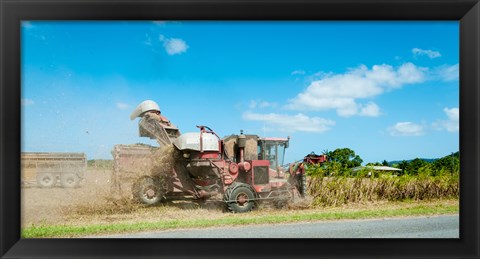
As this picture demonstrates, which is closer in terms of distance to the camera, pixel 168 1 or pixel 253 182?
pixel 168 1

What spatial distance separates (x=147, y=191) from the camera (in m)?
8.67

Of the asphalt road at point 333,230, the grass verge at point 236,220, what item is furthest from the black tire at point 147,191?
the asphalt road at point 333,230

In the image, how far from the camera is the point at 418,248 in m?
2.80

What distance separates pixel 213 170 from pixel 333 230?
2.94 m

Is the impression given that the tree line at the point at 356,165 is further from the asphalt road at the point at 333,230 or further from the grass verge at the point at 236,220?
the asphalt road at the point at 333,230

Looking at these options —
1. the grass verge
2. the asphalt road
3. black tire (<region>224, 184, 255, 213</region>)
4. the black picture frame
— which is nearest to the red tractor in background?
black tire (<region>224, 184, 255, 213</region>)

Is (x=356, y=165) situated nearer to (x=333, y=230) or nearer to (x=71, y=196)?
(x=333, y=230)

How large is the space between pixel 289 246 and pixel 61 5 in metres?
2.11

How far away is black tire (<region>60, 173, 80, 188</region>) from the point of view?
943 centimetres

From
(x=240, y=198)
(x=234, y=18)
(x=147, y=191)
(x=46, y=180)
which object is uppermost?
(x=234, y=18)

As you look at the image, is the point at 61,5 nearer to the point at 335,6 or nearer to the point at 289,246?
the point at 335,6

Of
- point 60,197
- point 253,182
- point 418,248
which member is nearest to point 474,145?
point 418,248

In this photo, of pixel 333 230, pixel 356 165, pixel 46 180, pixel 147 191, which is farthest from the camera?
pixel 356 165

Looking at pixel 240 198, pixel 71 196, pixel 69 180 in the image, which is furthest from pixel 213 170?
pixel 69 180
